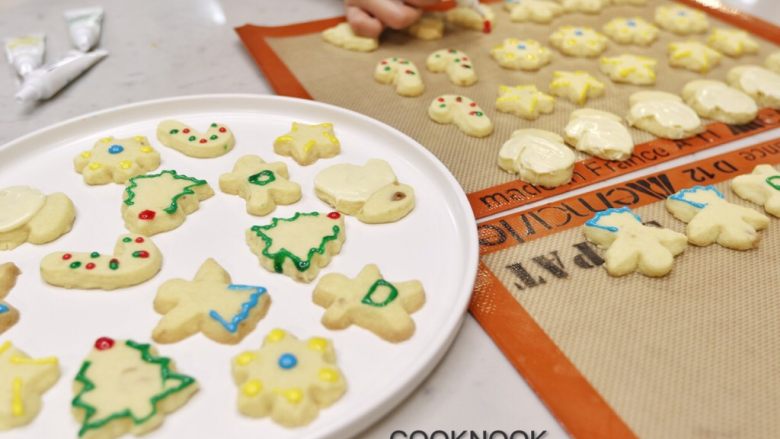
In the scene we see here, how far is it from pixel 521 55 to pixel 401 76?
306 millimetres

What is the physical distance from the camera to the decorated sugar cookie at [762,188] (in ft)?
3.16

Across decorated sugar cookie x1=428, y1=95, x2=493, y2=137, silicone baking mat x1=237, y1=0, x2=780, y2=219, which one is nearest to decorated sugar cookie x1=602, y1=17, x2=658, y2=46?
silicone baking mat x1=237, y1=0, x2=780, y2=219

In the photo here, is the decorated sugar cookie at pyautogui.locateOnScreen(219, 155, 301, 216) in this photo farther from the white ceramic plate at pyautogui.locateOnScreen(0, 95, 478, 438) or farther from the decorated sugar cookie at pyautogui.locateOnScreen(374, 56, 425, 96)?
the decorated sugar cookie at pyautogui.locateOnScreen(374, 56, 425, 96)

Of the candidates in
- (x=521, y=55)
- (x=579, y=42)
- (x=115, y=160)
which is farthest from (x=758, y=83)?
(x=115, y=160)

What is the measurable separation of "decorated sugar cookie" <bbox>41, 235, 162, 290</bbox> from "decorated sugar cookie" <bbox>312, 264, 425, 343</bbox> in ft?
0.76

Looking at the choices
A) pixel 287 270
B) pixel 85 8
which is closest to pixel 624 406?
pixel 287 270

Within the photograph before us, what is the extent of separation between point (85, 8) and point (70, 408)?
1342mm

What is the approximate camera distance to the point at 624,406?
0.67 metres

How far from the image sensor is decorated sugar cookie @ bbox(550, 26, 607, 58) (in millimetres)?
1425

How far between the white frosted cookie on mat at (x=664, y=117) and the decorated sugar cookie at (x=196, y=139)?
2.63 ft

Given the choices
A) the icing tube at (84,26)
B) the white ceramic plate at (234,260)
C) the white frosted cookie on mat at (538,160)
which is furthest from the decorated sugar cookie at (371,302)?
the icing tube at (84,26)

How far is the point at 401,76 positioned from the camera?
128 centimetres

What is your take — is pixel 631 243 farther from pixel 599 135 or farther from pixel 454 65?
pixel 454 65

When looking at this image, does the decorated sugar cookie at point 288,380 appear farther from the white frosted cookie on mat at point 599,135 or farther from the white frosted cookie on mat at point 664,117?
the white frosted cookie on mat at point 664,117
